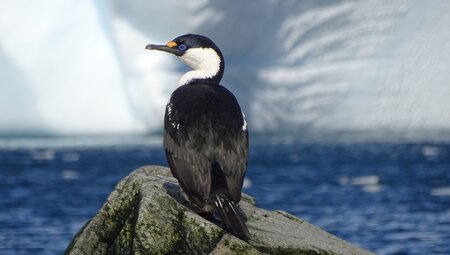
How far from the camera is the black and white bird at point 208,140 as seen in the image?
254 inches

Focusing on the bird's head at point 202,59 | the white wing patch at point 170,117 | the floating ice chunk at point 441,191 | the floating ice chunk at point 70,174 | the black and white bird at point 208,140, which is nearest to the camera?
the black and white bird at point 208,140

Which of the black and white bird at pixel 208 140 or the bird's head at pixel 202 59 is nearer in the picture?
the black and white bird at pixel 208 140

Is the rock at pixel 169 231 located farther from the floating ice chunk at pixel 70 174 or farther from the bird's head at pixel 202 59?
the floating ice chunk at pixel 70 174

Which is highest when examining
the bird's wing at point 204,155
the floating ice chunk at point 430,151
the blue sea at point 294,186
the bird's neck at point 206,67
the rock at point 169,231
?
the floating ice chunk at point 430,151

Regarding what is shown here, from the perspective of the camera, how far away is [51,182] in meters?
19.1

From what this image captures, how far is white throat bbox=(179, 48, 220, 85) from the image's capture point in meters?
6.94

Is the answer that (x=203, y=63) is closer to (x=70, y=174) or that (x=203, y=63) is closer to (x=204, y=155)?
(x=204, y=155)

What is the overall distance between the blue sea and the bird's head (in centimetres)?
465

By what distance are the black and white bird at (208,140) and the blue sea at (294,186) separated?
4.72 m

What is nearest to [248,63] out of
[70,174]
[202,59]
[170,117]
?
[70,174]

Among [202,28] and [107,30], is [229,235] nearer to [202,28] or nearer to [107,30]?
[202,28]

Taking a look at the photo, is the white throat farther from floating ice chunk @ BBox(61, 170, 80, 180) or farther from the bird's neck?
floating ice chunk @ BBox(61, 170, 80, 180)

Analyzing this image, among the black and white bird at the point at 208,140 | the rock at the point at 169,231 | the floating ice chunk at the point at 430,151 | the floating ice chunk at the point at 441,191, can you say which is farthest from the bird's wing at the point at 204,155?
the floating ice chunk at the point at 430,151

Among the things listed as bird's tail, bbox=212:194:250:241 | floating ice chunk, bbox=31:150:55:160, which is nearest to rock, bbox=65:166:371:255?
bird's tail, bbox=212:194:250:241
